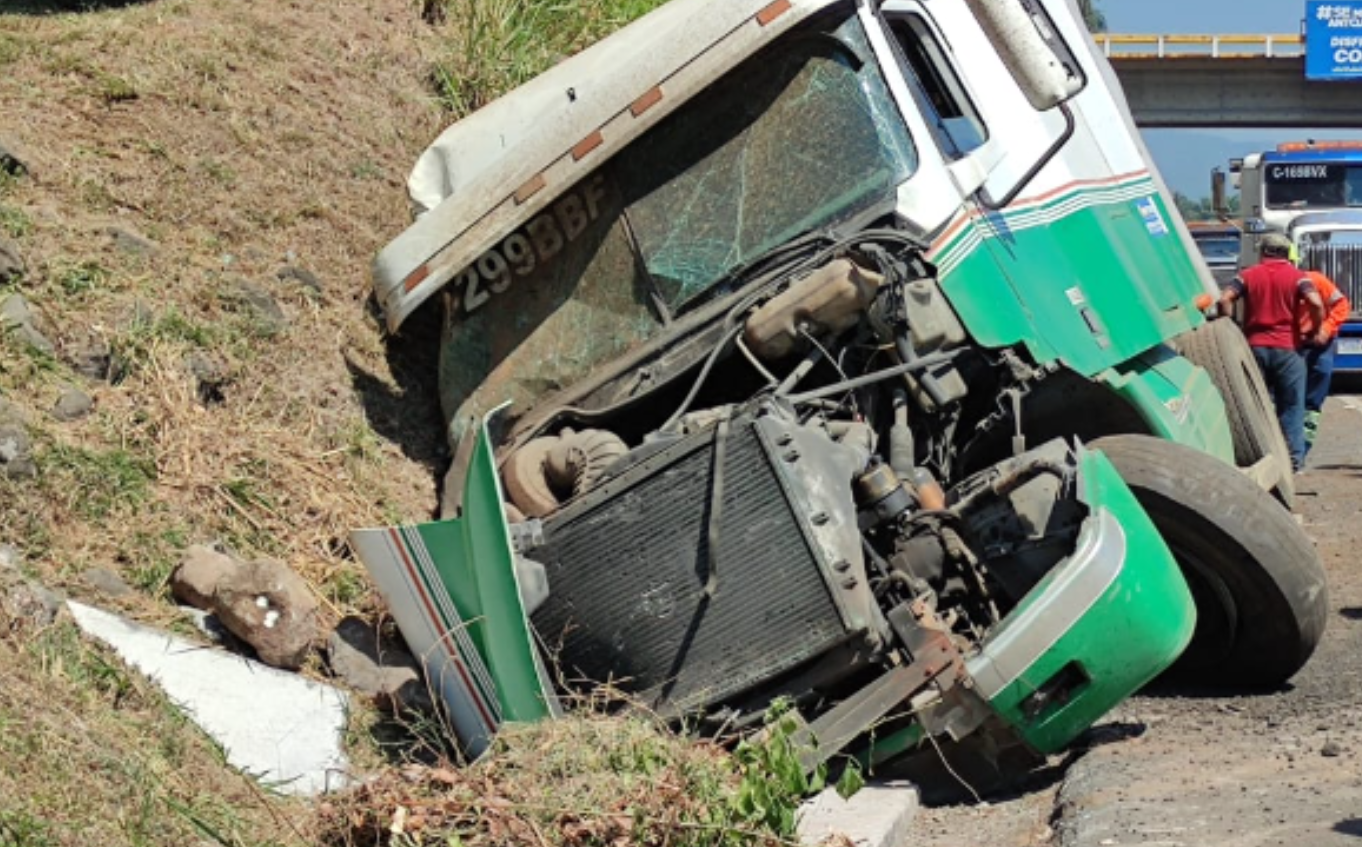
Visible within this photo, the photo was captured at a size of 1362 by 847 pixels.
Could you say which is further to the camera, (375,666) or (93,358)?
(93,358)

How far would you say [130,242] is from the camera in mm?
8352

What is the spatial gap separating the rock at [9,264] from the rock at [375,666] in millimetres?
1796

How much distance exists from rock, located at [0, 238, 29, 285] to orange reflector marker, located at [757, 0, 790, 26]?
2.69 meters

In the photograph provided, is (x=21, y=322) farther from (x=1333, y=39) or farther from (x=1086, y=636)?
(x=1333, y=39)

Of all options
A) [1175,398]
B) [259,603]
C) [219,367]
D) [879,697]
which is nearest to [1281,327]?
[1175,398]

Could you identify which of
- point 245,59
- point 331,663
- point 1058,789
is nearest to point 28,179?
point 245,59

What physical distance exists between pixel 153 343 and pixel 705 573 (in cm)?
251

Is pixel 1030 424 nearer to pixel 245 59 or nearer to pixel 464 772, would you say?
pixel 464 772

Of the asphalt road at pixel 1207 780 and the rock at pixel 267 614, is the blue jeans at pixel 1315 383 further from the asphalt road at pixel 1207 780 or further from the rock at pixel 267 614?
the rock at pixel 267 614

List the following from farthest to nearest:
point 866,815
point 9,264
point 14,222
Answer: point 14,222 → point 9,264 → point 866,815

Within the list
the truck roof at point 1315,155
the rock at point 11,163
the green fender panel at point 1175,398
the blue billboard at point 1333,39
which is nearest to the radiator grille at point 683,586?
the green fender panel at point 1175,398

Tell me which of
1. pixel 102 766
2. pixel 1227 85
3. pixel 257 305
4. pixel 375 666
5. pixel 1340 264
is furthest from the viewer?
pixel 1227 85

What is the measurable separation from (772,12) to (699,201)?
2.25ft

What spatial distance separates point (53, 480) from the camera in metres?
6.97
